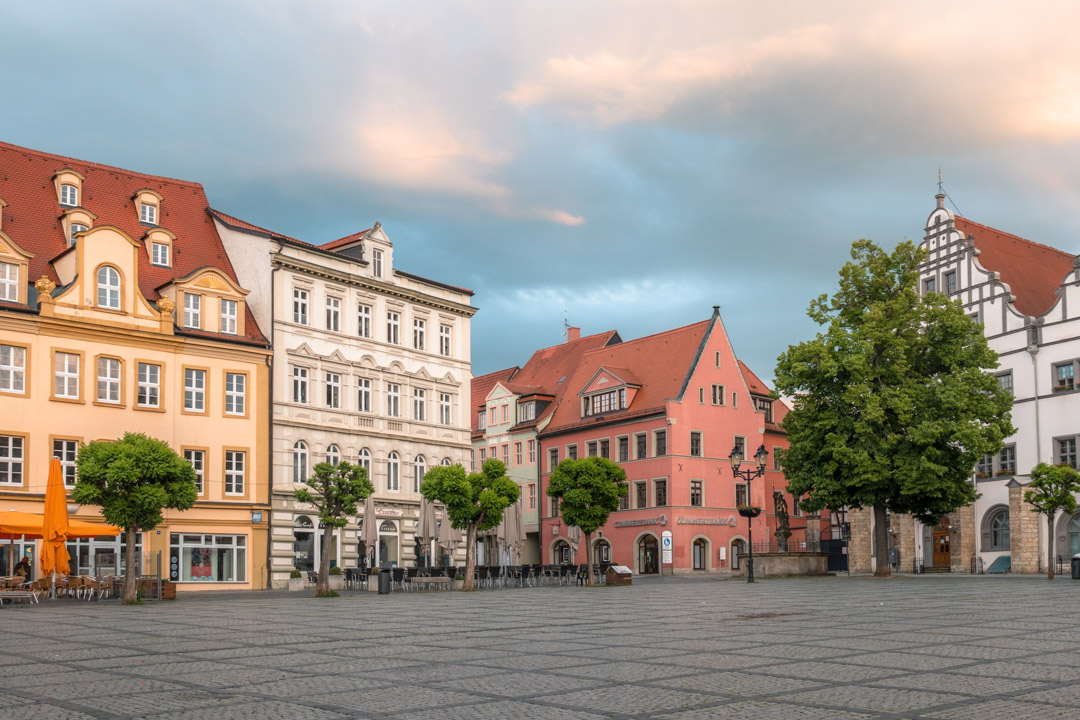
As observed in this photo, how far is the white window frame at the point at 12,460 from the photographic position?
40.2 metres

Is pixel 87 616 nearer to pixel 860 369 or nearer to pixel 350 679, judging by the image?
pixel 350 679

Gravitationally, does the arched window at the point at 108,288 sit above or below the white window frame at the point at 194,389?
above

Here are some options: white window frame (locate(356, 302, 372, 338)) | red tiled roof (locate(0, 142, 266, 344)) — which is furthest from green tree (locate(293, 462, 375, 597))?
white window frame (locate(356, 302, 372, 338))

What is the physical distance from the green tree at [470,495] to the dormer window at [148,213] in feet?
55.8

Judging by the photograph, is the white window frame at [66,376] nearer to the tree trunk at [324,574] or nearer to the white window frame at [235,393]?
the white window frame at [235,393]

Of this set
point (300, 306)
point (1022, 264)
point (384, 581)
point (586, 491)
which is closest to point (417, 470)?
point (586, 491)

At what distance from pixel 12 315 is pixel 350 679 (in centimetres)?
3333

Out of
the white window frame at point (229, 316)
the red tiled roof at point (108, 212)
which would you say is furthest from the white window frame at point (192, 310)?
the red tiled roof at point (108, 212)

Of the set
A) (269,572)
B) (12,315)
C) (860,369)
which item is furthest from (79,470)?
(860,369)

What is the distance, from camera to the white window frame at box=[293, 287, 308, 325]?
50.5 meters

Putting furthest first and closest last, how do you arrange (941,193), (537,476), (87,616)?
(537,476) → (941,193) → (87,616)

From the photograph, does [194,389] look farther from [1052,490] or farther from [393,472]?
[1052,490]

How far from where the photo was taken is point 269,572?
47531 mm

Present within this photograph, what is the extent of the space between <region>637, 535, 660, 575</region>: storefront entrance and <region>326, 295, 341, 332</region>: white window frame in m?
22.7
